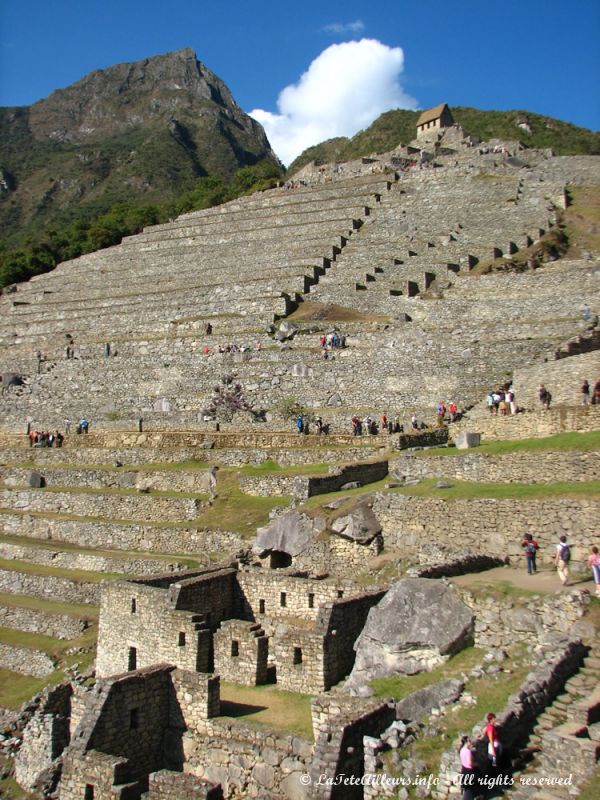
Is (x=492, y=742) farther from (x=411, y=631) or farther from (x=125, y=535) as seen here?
(x=125, y=535)

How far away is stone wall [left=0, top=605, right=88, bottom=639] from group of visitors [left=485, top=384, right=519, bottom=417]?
12640 millimetres

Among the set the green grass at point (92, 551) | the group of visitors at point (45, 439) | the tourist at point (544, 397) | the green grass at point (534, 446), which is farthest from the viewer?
the group of visitors at point (45, 439)

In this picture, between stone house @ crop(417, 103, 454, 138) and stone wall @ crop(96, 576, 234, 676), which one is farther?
stone house @ crop(417, 103, 454, 138)

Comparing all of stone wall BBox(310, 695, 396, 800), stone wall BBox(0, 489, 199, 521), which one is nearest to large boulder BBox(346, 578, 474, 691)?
stone wall BBox(310, 695, 396, 800)

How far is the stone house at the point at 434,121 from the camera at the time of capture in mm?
77812

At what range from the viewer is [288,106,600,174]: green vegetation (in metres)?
84.8

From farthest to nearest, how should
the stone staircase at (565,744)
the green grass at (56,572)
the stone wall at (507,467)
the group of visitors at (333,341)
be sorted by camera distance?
the group of visitors at (333,341), the green grass at (56,572), the stone wall at (507,467), the stone staircase at (565,744)

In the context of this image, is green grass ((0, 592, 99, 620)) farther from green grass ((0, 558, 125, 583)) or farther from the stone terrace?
the stone terrace

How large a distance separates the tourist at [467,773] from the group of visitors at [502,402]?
14035mm

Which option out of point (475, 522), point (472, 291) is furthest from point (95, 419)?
point (475, 522)

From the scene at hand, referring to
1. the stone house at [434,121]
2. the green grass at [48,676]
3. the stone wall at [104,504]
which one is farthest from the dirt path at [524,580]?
the stone house at [434,121]

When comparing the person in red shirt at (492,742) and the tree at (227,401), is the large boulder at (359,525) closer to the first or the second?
the person in red shirt at (492,742)

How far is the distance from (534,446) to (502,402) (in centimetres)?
552

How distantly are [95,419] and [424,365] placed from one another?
554 inches
